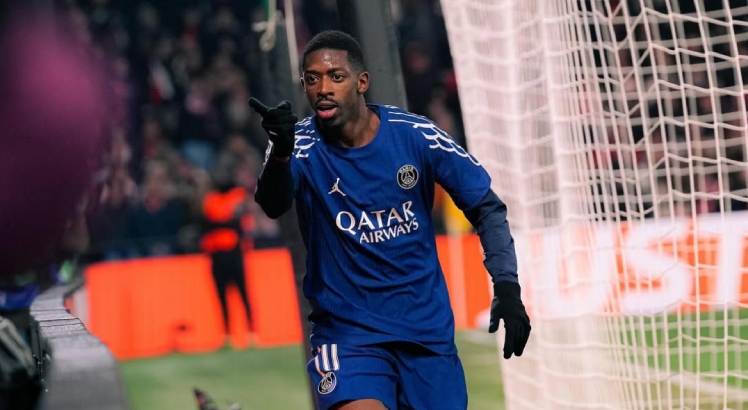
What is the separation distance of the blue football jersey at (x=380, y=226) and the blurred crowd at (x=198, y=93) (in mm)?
9330

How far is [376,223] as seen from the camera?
13.2 ft

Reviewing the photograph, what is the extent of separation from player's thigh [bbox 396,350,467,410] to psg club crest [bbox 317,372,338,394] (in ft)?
0.73

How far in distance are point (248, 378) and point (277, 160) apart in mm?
6692

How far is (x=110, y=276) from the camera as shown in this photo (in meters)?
12.4

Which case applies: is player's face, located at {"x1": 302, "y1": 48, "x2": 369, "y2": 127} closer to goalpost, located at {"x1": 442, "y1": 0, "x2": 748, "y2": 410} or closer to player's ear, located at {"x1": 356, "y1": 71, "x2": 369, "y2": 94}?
player's ear, located at {"x1": 356, "y1": 71, "x2": 369, "y2": 94}

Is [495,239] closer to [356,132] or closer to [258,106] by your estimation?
[356,132]

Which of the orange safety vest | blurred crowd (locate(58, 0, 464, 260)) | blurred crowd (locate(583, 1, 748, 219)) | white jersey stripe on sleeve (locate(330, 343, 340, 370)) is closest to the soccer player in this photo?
white jersey stripe on sleeve (locate(330, 343, 340, 370))

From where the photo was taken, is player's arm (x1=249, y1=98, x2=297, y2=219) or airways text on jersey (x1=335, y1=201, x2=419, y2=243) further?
airways text on jersey (x1=335, y1=201, x2=419, y2=243)

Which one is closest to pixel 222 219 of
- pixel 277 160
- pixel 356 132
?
pixel 356 132

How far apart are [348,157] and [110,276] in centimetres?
873

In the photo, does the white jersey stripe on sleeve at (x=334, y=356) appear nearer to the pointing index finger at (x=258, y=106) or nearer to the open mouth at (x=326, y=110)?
the open mouth at (x=326, y=110)

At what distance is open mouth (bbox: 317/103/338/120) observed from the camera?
3.95m

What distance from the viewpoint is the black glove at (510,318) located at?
3904 mm

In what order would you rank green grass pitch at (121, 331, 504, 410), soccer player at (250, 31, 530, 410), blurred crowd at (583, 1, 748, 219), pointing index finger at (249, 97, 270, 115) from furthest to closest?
green grass pitch at (121, 331, 504, 410)
blurred crowd at (583, 1, 748, 219)
soccer player at (250, 31, 530, 410)
pointing index finger at (249, 97, 270, 115)
